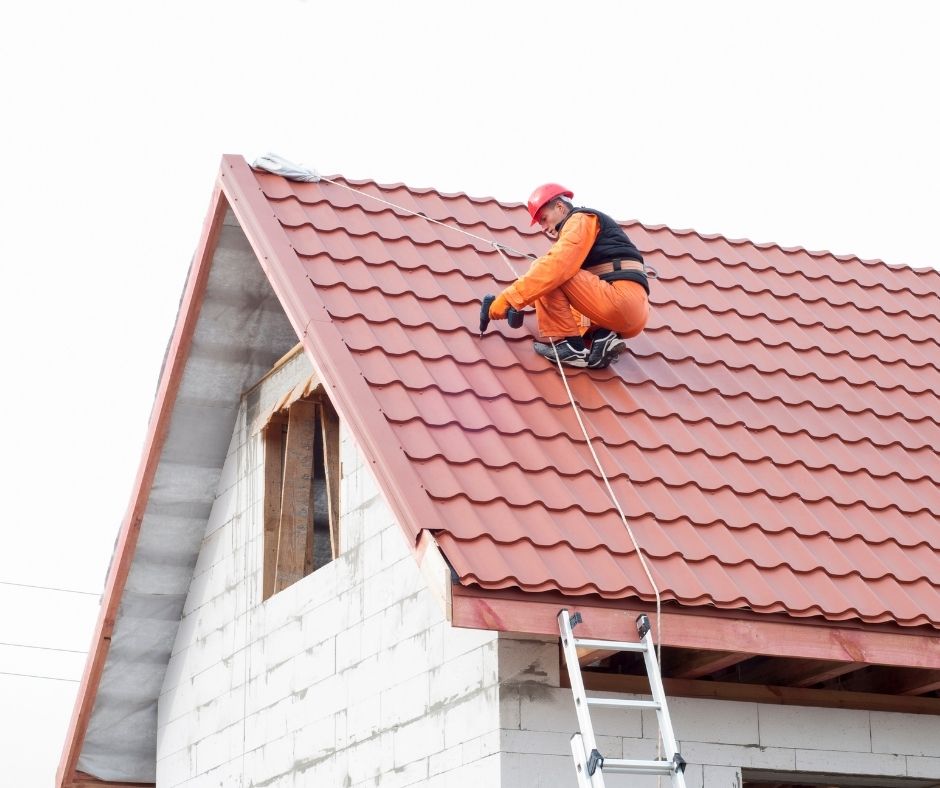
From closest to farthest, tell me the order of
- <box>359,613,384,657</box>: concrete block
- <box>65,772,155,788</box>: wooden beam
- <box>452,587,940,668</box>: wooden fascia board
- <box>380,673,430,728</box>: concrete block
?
<box>452,587,940,668</box>: wooden fascia board, <box>380,673,430,728</box>: concrete block, <box>359,613,384,657</box>: concrete block, <box>65,772,155,788</box>: wooden beam

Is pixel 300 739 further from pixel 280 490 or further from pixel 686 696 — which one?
pixel 686 696

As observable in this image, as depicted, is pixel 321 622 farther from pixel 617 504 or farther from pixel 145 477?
pixel 617 504

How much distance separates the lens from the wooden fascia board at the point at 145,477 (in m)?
9.38

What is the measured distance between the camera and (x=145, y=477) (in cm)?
1002

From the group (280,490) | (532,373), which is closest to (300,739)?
(280,490)

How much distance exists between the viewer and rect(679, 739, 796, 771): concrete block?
281 inches

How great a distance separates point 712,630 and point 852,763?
4.55 ft

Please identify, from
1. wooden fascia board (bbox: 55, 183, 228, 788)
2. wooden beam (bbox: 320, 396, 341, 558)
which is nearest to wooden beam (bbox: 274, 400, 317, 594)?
wooden beam (bbox: 320, 396, 341, 558)

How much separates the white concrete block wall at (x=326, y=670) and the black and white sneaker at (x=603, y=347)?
55.0 inches

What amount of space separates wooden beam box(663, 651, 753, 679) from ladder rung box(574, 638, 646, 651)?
0.65 meters

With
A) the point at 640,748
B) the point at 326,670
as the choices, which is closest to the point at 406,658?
the point at 326,670

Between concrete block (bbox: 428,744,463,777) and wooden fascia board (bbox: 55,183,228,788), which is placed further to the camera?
wooden fascia board (bbox: 55,183,228,788)

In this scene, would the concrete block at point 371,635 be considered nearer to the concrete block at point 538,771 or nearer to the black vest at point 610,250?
the concrete block at point 538,771

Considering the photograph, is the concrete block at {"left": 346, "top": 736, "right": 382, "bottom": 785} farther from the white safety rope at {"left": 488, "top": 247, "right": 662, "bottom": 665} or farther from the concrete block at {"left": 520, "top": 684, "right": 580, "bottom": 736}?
the white safety rope at {"left": 488, "top": 247, "right": 662, "bottom": 665}
